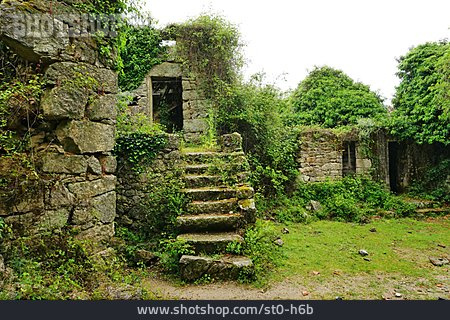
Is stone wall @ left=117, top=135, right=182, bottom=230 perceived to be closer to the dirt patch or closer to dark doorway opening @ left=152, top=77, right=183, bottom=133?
the dirt patch

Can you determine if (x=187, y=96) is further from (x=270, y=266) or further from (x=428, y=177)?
(x=428, y=177)

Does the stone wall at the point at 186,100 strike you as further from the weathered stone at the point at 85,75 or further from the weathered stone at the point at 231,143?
the weathered stone at the point at 85,75

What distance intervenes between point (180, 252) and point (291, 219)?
4.46m

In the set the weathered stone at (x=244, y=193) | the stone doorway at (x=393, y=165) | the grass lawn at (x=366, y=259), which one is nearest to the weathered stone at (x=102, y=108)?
the weathered stone at (x=244, y=193)

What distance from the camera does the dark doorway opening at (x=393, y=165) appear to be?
11.5 metres

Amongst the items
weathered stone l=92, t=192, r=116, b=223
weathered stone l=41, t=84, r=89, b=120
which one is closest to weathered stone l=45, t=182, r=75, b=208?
weathered stone l=92, t=192, r=116, b=223

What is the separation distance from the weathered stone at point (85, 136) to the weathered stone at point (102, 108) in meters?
0.11

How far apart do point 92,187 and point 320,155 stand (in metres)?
8.13

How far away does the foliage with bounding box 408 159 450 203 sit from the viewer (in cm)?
1019

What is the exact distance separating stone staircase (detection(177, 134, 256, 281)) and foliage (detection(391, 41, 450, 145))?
Answer: 23.6 feet

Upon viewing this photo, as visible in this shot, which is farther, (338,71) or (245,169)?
(338,71)

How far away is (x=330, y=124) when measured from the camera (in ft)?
40.0

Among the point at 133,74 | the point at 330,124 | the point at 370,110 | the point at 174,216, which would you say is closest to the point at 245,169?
the point at 174,216

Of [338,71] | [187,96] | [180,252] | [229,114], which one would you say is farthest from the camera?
[338,71]
